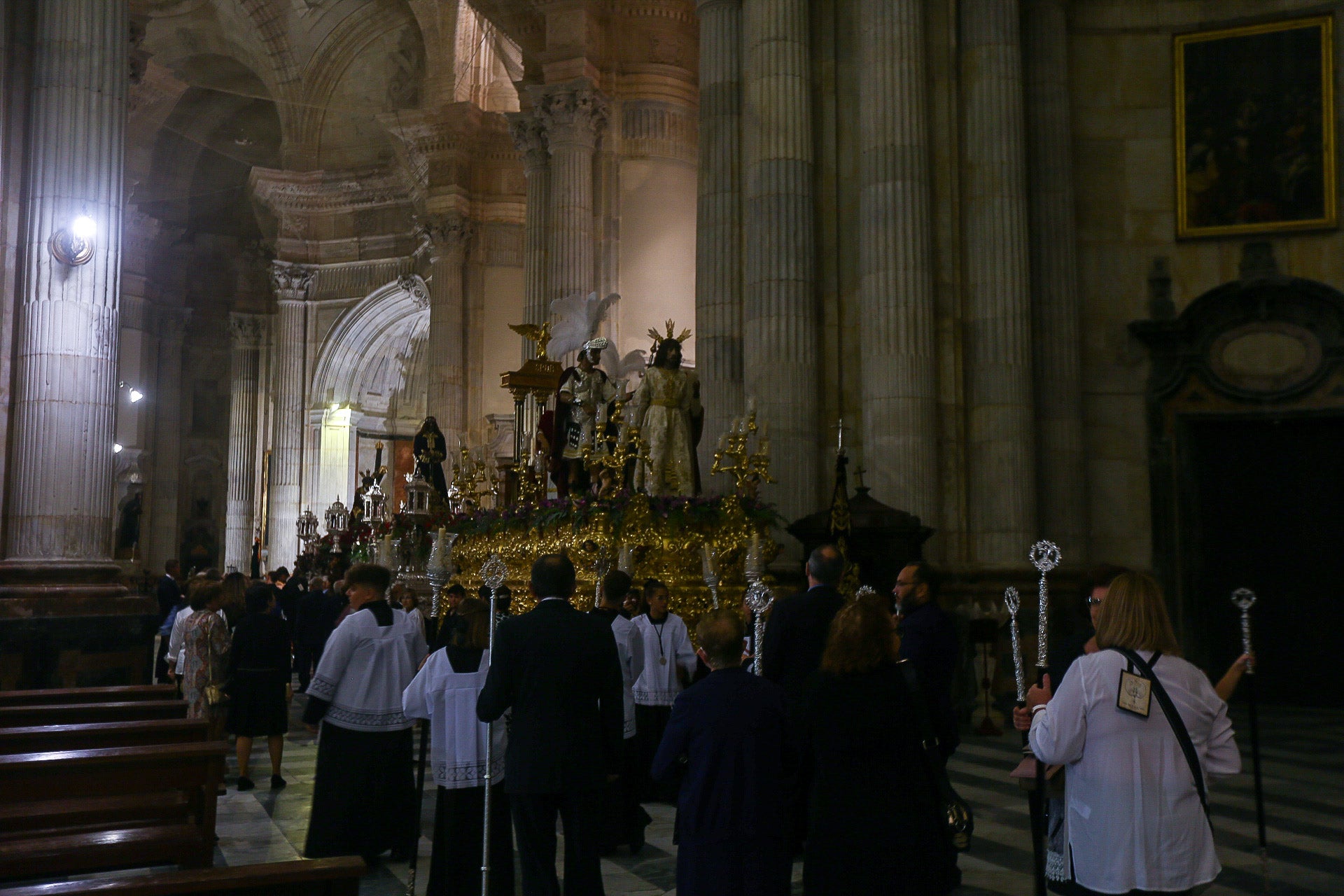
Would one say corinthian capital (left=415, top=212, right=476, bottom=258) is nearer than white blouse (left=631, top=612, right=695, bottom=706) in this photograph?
No

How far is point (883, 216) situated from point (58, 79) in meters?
8.47

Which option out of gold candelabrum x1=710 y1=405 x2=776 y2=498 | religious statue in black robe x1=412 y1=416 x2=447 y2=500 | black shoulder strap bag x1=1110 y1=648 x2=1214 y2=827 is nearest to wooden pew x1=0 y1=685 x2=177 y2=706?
gold candelabrum x1=710 y1=405 x2=776 y2=498

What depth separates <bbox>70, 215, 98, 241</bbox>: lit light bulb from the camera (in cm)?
1119

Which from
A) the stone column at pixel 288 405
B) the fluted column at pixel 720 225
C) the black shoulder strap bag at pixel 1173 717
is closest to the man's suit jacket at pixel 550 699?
the black shoulder strap bag at pixel 1173 717

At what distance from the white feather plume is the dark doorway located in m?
7.81

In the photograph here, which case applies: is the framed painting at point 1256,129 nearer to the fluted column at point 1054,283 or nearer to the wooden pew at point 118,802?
the fluted column at point 1054,283

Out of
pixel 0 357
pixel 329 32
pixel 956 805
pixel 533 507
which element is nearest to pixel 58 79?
pixel 0 357

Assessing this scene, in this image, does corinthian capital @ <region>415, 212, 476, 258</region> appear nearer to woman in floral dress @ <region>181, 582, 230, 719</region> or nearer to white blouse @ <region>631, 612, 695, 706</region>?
woman in floral dress @ <region>181, 582, 230, 719</region>

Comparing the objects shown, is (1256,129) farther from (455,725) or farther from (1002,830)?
(455,725)

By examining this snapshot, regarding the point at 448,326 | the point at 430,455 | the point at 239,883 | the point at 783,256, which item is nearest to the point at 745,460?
the point at 783,256

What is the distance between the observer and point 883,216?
1309cm

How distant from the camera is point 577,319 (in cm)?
1662

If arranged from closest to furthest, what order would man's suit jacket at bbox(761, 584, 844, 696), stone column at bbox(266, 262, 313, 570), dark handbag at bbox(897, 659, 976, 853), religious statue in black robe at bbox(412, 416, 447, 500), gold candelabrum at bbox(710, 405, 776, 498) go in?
dark handbag at bbox(897, 659, 976, 853)
man's suit jacket at bbox(761, 584, 844, 696)
gold candelabrum at bbox(710, 405, 776, 498)
religious statue in black robe at bbox(412, 416, 447, 500)
stone column at bbox(266, 262, 313, 570)

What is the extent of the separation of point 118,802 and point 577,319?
11.8m
